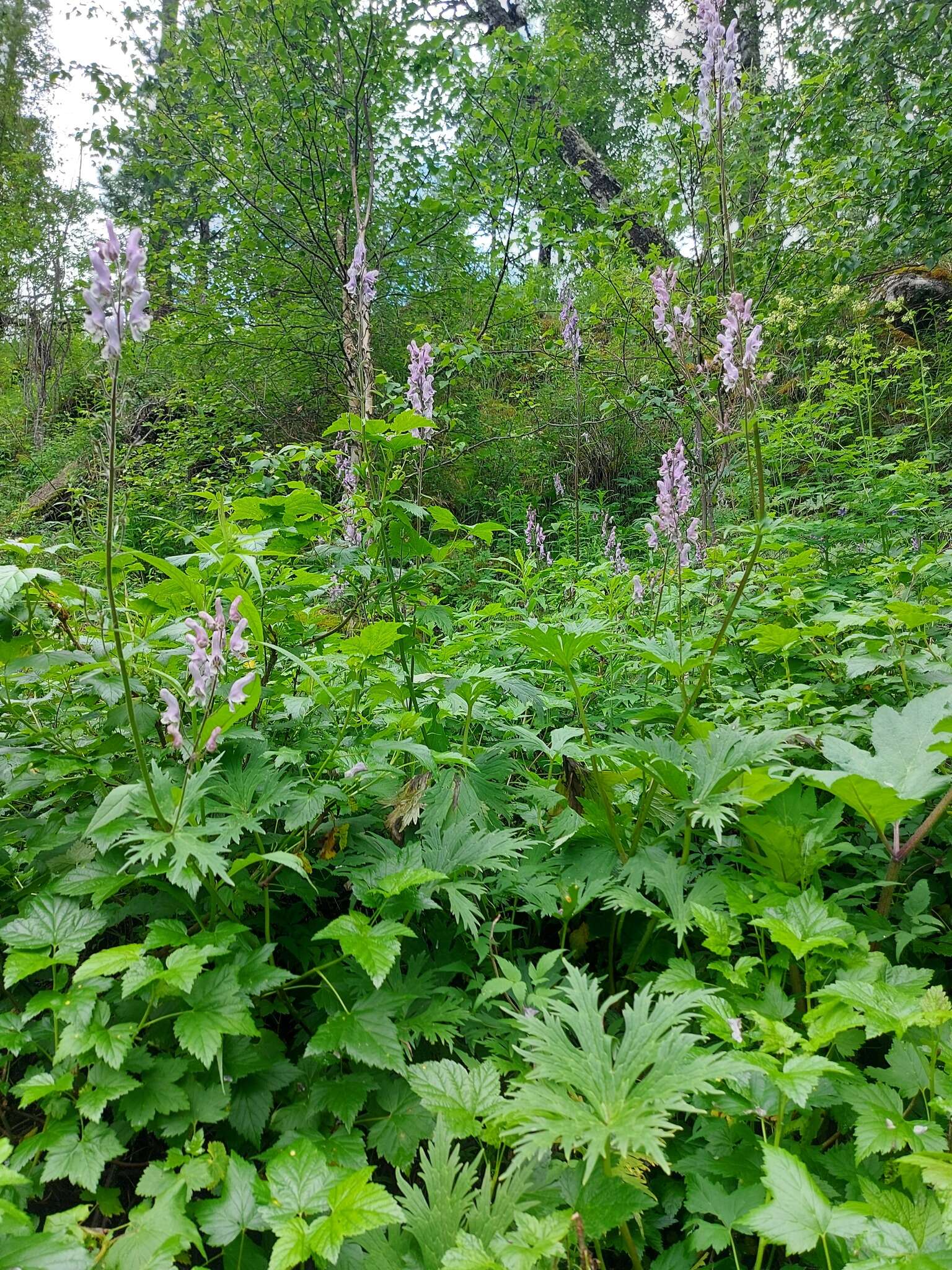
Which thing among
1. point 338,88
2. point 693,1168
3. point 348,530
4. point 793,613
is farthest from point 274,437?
point 693,1168

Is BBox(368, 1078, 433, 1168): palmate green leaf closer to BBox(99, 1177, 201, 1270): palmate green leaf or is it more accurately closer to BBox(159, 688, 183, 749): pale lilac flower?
BBox(99, 1177, 201, 1270): palmate green leaf

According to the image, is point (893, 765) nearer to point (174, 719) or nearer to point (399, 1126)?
Answer: point (399, 1126)

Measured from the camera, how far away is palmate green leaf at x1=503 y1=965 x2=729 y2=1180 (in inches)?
35.2

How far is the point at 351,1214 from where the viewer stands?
96cm

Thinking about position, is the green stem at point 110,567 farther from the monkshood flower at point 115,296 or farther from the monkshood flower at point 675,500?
the monkshood flower at point 675,500

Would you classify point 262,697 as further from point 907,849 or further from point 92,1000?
point 907,849

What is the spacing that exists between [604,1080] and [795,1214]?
294 mm

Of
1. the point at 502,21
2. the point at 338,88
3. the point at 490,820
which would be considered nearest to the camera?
the point at 490,820

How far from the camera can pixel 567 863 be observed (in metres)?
1.59

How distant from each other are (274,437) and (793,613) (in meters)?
7.43

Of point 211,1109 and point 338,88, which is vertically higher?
point 338,88

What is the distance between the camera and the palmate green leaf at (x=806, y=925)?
1226 millimetres

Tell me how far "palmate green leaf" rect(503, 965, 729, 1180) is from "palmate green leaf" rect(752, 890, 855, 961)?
26cm

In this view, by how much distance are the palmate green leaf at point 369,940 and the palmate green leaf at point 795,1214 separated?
2.10ft
